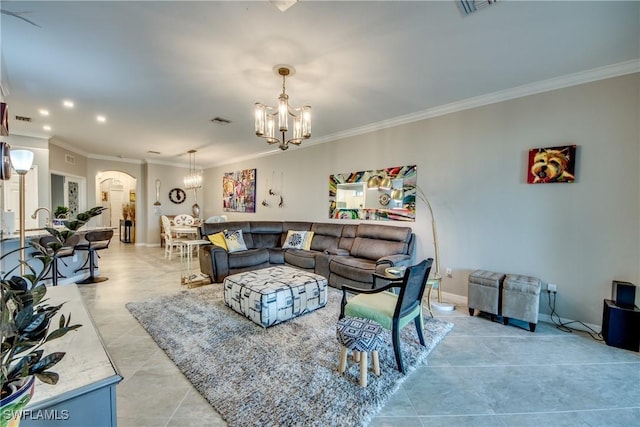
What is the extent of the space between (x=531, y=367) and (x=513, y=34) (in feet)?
9.25

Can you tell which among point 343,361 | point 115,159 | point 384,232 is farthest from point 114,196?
point 343,361

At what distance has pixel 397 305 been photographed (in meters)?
2.09

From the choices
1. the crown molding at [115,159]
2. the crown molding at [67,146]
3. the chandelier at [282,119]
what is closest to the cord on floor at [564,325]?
the chandelier at [282,119]

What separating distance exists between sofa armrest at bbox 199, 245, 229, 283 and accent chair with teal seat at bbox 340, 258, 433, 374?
2.64 m

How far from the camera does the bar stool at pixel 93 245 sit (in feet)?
13.7

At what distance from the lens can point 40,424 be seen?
794mm

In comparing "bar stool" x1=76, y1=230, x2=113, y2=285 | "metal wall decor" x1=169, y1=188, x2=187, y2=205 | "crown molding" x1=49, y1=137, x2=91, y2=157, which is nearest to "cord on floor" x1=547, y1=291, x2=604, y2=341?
"bar stool" x1=76, y1=230, x2=113, y2=285

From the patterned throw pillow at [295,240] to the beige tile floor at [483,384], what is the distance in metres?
2.69

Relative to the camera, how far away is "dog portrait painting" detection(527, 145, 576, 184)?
2877 millimetres

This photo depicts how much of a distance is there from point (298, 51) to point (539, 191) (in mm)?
3114

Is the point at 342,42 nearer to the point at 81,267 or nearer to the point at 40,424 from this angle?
the point at 40,424

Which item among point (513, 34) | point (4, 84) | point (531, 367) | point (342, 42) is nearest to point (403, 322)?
point (531, 367)

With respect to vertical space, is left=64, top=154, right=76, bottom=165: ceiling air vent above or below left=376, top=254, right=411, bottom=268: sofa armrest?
above

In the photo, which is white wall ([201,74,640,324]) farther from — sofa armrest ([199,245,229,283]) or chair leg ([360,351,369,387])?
sofa armrest ([199,245,229,283])
